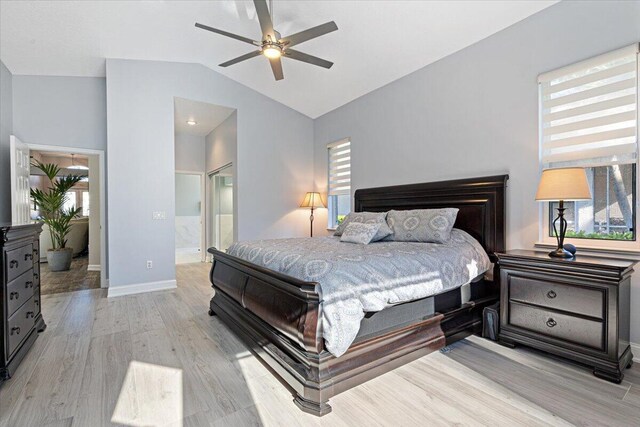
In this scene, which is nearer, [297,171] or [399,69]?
[399,69]

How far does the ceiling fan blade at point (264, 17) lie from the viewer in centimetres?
246

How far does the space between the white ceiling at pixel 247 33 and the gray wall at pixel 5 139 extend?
0.26 m

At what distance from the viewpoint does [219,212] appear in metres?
7.07

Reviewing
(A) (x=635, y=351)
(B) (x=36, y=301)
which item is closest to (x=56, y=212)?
(B) (x=36, y=301)

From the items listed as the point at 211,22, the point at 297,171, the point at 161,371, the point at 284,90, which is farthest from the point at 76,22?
the point at 161,371

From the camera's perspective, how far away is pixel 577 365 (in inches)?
90.4

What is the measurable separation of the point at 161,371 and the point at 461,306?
247 cm

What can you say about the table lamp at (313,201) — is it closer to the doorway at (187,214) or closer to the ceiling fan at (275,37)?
the ceiling fan at (275,37)

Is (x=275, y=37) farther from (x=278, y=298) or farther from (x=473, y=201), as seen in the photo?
(x=473, y=201)

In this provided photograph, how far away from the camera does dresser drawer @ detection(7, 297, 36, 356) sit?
7.09ft

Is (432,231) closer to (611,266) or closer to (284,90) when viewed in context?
(611,266)

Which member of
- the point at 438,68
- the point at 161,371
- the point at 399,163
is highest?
the point at 438,68

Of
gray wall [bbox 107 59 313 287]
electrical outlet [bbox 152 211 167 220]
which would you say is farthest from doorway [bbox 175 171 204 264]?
electrical outlet [bbox 152 211 167 220]

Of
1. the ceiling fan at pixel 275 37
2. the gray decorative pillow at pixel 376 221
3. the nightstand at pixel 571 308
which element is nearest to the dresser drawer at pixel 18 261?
the ceiling fan at pixel 275 37
